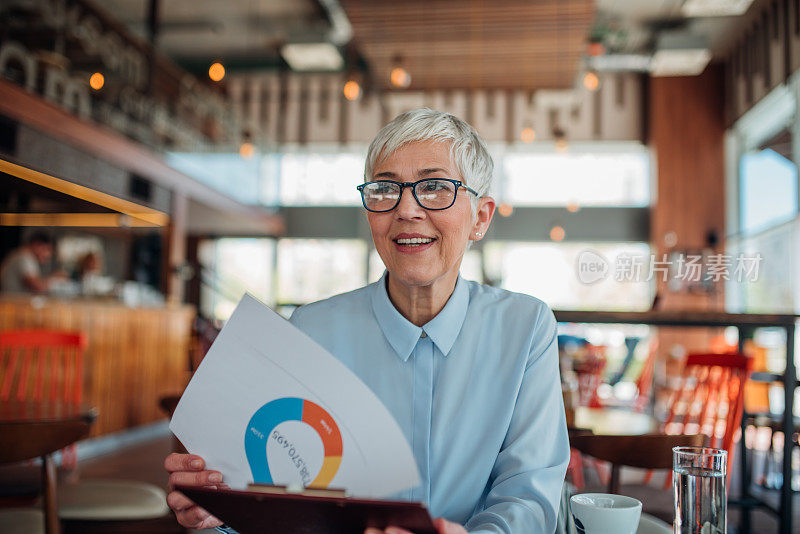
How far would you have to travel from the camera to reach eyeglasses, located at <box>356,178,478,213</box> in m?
1.21

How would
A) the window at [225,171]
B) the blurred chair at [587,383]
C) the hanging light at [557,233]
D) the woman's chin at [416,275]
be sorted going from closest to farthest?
the woman's chin at [416,275]
the blurred chair at [587,383]
the window at [225,171]
the hanging light at [557,233]

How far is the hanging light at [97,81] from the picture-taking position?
22.5 ft

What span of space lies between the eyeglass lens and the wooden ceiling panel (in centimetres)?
615

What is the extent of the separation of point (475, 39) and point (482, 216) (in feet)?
22.4

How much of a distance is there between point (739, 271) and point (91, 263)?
22.1ft

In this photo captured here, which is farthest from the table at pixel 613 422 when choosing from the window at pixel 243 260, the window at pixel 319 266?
the window at pixel 243 260

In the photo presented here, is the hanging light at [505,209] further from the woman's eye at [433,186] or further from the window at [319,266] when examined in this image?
the woman's eye at [433,186]

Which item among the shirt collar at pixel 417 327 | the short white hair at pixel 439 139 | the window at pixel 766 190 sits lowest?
the shirt collar at pixel 417 327

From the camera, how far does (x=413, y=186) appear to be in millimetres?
1205

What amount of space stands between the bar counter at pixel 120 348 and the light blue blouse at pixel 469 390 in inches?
181

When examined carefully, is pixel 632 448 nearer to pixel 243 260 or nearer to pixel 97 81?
pixel 97 81

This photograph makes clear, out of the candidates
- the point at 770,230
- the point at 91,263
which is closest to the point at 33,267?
the point at 91,263

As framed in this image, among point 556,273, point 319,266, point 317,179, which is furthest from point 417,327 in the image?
point 317,179

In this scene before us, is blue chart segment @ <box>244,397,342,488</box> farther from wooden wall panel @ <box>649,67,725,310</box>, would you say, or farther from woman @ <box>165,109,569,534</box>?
wooden wall panel @ <box>649,67,725,310</box>
